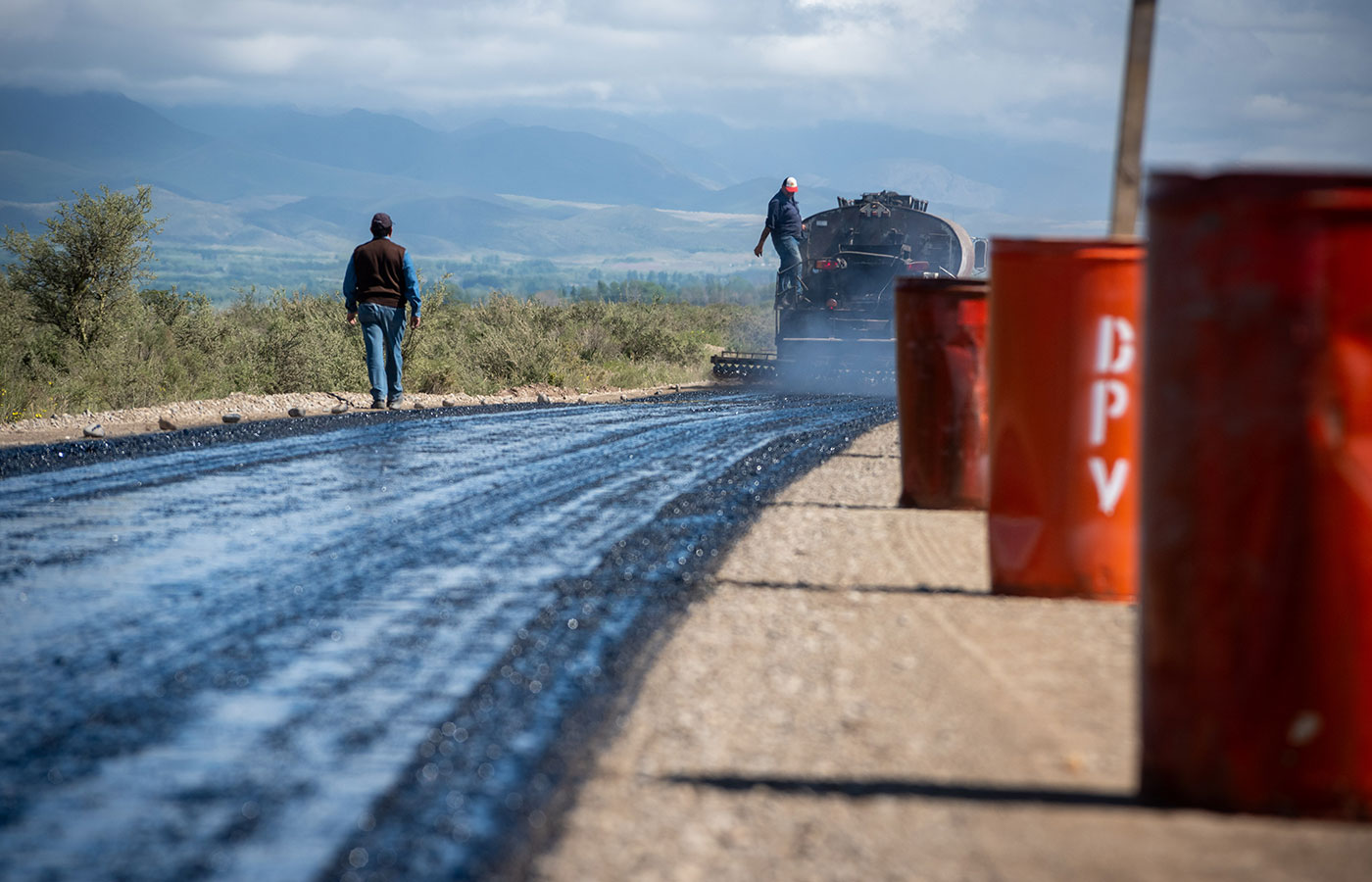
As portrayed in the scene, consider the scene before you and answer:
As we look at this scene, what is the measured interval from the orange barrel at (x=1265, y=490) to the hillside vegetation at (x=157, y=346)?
50.0 feet

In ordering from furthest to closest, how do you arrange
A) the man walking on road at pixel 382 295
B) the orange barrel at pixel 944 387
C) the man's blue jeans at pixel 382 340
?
1. the man walking on road at pixel 382 295
2. the man's blue jeans at pixel 382 340
3. the orange barrel at pixel 944 387

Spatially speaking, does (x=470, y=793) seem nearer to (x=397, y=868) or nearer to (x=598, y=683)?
(x=397, y=868)

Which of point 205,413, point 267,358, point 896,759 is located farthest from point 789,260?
point 896,759

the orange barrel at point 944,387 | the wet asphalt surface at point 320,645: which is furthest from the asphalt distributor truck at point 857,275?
the orange barrel at point 944,387

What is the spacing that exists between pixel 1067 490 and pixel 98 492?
6.21m

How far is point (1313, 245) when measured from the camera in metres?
3.07

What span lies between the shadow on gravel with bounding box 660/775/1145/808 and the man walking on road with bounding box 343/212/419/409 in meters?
13.4

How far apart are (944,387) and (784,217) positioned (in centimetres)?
1501

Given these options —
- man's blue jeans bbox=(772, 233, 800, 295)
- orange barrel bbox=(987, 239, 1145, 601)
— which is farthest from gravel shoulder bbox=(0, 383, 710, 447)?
orange barrel bbox=(987, 239, 1145, 601)

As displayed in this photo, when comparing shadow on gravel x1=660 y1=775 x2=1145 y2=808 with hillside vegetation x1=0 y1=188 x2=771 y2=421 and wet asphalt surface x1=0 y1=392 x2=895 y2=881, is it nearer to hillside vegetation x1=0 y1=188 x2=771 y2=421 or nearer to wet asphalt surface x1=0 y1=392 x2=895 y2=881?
wet asphalt surface x1=0 y1=392 x2=895 y2=881

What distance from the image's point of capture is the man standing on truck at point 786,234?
2223 centimetres

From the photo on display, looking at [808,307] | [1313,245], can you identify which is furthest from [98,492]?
[808,307]

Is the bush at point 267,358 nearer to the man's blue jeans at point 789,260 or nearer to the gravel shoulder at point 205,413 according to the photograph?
the gravel shoulder at point 205,413

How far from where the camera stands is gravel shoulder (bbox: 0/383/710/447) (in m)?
12.6
